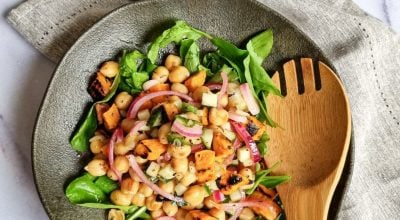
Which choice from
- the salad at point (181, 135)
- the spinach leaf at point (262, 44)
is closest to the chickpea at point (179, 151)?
the salad at point (181, 135)

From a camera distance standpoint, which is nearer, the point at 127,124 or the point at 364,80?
the point at 127,124

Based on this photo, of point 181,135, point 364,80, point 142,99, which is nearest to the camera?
point 181,135

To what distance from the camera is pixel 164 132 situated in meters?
1.47

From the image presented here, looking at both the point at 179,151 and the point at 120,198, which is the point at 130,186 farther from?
the point at 179,151

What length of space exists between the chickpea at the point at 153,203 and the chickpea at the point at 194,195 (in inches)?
2.9

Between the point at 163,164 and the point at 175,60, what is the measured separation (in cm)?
30

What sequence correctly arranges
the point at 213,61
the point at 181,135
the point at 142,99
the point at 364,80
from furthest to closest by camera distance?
the point at 364,80 < the point at 213,61 < the point at 142,99 < the point at 181,135

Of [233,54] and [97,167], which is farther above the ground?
[233,54]

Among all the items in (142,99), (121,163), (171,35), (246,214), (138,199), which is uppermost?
(171,35)

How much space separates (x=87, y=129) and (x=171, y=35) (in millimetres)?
335

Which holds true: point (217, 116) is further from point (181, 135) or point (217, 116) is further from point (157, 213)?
point (157, 213)

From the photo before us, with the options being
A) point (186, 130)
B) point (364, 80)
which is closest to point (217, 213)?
point (186, 130)

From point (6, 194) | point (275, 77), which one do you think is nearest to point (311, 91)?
point (275, 77)

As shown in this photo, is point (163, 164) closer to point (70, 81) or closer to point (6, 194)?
point (70, 81)
